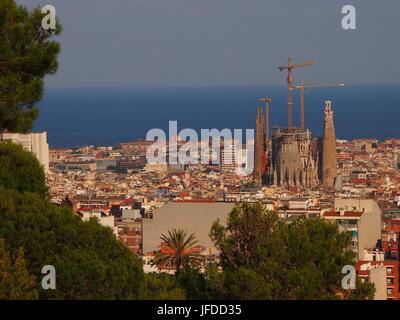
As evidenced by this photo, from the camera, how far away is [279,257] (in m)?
15.2

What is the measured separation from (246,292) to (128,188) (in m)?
50.6

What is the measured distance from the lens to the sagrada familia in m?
65.9

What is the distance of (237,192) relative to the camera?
5622 cm

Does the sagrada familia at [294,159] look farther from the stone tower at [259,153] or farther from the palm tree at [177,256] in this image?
the palm tree at [177,256]

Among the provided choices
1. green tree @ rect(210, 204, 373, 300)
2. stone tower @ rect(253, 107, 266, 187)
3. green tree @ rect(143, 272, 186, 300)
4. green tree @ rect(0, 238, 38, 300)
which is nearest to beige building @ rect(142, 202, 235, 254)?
green tree @ rect(210, 204, 373, 300)

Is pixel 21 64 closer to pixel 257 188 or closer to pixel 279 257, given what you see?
pixel 279 257

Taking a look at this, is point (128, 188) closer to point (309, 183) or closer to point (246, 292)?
point (309, 183)

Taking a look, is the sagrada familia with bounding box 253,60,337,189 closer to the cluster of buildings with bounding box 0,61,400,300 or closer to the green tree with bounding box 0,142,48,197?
the cluster of buildings with bounding box 0,61,400,300

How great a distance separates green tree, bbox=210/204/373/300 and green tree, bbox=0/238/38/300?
2.91 metres

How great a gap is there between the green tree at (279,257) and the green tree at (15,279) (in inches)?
115

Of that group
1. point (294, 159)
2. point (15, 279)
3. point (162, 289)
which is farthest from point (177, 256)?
point (294, 159)

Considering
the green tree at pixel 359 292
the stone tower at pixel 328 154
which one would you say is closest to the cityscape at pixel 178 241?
the green tree at pixel 359 292

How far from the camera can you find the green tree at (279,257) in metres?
14.6
